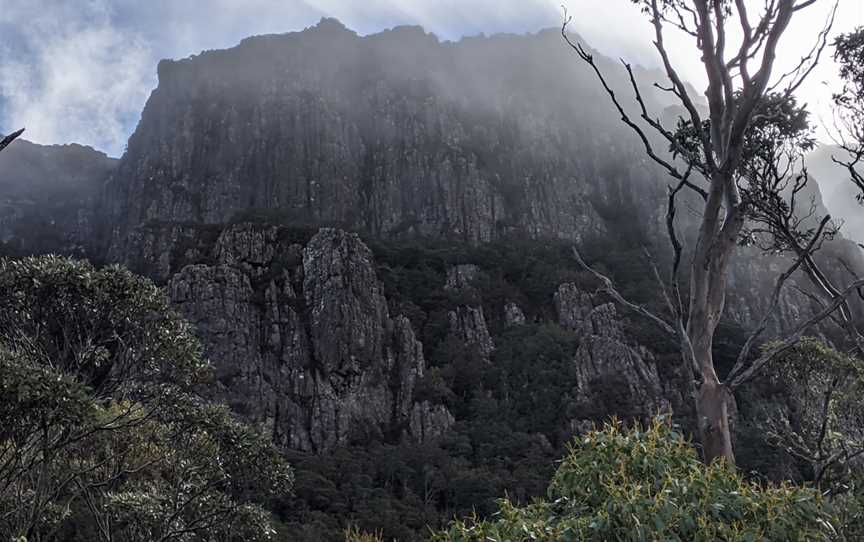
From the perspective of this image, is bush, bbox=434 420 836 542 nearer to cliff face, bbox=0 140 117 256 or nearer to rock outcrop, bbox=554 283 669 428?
rock outcrop, bbox=554 283 669 428

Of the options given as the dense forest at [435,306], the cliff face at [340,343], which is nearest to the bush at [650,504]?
the dense forest at [435,306]

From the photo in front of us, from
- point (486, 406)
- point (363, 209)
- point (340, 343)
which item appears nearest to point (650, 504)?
point (486, 406)

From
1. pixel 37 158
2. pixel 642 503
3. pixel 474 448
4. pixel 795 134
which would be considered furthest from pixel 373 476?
pixel 37 158

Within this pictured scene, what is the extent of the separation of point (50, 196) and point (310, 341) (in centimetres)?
7984

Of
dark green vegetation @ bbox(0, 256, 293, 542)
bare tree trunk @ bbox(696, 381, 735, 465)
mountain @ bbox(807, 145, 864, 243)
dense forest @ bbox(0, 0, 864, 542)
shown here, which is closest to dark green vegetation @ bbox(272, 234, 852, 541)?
dense forest @ bbox(0, 0, 864, 542)

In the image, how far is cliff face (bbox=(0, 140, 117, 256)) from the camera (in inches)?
4257

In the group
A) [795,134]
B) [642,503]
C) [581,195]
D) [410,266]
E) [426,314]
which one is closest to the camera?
[642,503]

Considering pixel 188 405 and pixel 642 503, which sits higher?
pixel 188 405

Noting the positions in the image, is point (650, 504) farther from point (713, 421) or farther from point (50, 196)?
point (50, 196)

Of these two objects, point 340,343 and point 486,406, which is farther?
point 340,343

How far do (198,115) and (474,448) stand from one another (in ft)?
268

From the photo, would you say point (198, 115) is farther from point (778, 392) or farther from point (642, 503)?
point (642, 503)

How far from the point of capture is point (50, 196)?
124 m

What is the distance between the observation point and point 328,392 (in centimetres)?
6312
